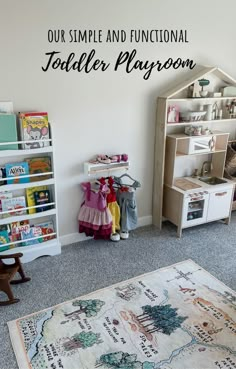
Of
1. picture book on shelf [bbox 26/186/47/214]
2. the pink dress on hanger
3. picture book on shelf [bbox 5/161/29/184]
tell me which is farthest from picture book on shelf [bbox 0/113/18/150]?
the pink dress on hanger

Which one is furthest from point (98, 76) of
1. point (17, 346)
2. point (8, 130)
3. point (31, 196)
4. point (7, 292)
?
point (17, 346)

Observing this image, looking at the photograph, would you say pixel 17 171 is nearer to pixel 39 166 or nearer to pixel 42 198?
pixel 39 166

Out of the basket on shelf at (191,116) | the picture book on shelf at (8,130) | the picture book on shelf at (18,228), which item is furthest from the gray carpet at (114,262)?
the basket on shelf at (191,116)

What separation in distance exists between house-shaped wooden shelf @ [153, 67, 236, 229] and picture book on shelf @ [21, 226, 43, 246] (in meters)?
1.29

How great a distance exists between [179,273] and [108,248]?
0.73m

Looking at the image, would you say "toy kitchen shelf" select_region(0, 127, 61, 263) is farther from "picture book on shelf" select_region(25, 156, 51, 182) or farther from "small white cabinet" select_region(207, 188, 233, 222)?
"small white cabinet" select_region(207, 188, 233, 222)

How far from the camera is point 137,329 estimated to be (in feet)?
6.60

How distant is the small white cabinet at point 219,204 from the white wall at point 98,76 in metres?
0.65

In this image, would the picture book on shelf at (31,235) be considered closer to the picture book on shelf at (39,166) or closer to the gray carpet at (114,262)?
the gray carpet at (114,262)

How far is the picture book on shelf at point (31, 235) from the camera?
8.79ft

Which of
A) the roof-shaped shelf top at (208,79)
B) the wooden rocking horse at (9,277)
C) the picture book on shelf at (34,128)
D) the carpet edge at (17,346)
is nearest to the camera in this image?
the carpet edge at (17,346)

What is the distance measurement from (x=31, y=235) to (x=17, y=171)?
59 centimetres

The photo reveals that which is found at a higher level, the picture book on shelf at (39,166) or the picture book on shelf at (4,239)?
the picture book on shelf at (39,166)

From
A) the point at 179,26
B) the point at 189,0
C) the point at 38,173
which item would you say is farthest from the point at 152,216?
the point at 189,0
